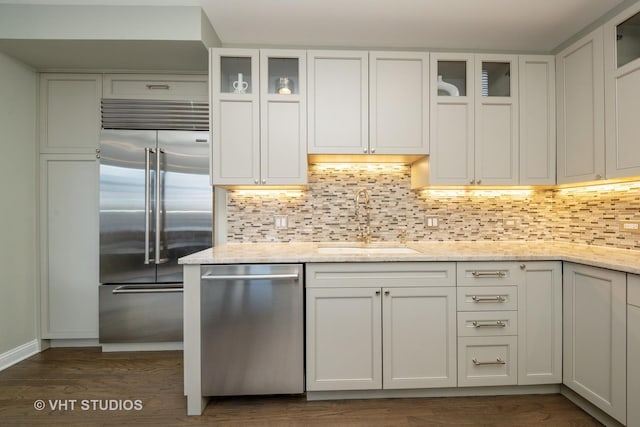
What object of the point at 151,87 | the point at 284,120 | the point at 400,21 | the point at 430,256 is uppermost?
the point at 400,21

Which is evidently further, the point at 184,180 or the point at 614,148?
the point at 184,180

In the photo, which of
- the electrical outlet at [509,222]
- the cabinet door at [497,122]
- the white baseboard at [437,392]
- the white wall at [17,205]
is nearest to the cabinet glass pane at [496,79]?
the cabinet door at [497,122]

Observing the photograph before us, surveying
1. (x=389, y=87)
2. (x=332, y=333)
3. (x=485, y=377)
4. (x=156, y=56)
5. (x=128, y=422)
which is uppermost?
(x=156, y=56)

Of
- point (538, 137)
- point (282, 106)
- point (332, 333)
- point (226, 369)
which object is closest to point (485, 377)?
point (332, 333)

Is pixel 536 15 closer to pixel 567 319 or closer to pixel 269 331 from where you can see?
pixel 567 319

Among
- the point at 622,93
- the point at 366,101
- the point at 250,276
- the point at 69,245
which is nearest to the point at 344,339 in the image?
the point at 250,276

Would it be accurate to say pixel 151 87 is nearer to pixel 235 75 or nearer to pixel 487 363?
pixel 235 75

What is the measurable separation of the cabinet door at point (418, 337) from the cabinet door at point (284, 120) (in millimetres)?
1093

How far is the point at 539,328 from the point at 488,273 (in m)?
0.49

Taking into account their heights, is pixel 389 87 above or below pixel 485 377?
above

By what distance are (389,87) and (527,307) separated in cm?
178

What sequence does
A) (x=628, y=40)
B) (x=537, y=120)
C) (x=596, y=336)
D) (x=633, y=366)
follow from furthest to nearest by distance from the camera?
(x=537, y=120) < (x=628, y=40) < (x=596, y=336) < (x=633, y=366)

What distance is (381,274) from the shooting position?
78.4 inches

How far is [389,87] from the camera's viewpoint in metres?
2.34
